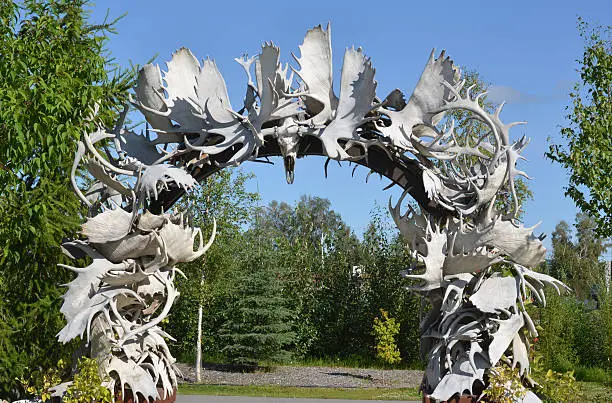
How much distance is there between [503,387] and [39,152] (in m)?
4.33

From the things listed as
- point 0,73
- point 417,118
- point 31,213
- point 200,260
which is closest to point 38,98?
point 0,73

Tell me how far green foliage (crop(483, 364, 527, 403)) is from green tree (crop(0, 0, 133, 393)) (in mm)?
3646

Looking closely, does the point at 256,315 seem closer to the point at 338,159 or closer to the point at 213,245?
the point at 213,245

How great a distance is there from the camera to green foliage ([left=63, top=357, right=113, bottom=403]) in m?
4.59

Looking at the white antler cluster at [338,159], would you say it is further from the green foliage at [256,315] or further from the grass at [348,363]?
the grass at [348,363]

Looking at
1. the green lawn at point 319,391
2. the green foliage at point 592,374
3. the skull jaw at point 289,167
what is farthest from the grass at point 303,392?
the skull jaw at point 289,167

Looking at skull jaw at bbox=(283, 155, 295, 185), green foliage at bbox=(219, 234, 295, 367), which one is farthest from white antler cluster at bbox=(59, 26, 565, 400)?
green foliage at bbox=(219, 234, 295, 367)

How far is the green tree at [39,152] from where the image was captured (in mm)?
5859

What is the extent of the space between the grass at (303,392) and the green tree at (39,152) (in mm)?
2994

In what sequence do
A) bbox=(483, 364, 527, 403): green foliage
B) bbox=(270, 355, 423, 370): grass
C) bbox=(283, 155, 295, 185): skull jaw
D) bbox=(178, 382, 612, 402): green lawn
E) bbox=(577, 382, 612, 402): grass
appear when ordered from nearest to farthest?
1. bbox=(483, 364, 527, 403): green foliage
2. bbox=(283, 155, 295, 185): skull jaw
3. bbox=(577, 382, 612, 402): grass
4. bbox=(178, 382, 612, 402): green lawn
5. bbox=(270, 355, 423, 370): grass

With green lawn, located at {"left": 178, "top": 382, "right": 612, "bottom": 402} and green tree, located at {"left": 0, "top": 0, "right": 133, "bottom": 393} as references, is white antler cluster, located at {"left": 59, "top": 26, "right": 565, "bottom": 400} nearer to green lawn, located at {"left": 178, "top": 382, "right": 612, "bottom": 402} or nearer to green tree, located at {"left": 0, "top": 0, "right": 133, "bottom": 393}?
green tree, located at {"left": 0, "top": 0, "right": 133, "bottom": 393}

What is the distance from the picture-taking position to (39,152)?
616 cm

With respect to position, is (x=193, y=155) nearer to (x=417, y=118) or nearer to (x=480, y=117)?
(x=417, y=118)

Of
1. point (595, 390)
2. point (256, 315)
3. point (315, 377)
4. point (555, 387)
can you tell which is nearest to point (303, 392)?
point (315, 377)
